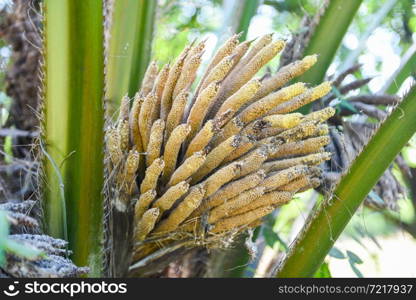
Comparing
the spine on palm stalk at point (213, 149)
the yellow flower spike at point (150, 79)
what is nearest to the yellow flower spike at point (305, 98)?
the spine on palm stalk at point (213, 149)

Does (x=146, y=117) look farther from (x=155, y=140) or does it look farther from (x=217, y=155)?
(x=217, y=155)

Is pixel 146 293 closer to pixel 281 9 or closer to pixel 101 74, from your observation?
pixel 101 74

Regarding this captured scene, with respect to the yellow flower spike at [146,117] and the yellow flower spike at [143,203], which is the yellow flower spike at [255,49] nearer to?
the yellow flower spike at [146,117]

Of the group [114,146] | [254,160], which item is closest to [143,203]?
[114,146]

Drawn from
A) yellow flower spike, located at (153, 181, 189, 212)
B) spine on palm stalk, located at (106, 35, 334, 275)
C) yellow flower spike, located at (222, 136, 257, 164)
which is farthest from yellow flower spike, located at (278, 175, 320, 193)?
yellow flower spike, located at (153, 181, 189, 212)

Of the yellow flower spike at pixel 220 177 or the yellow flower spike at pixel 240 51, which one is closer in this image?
the yellow flower spike at pixel 220 177

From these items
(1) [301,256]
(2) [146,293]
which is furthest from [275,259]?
(2) [146,293]
